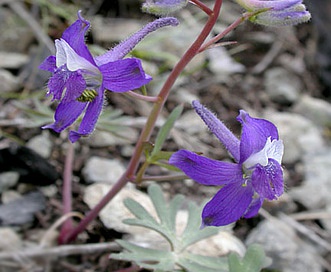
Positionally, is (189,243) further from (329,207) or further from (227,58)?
(227,58)

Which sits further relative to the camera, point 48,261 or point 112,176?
point 112,176

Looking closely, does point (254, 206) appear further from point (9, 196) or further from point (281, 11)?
point (9, 196)

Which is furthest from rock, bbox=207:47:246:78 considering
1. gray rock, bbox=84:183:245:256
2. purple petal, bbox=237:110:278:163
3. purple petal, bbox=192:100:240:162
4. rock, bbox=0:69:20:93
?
purple petal, bbox=237:110:278:163

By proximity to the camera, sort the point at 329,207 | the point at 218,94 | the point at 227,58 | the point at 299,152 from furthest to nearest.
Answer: the point at 227,58, the point at 218,94, the point at 299,152, the point at 329,207

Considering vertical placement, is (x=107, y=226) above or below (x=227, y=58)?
below

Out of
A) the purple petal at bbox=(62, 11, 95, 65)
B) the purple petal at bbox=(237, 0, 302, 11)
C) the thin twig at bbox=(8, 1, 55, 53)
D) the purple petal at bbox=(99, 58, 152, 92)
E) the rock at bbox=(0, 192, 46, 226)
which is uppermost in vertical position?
the purple petal at bbox=(237, 0, 302, 11)

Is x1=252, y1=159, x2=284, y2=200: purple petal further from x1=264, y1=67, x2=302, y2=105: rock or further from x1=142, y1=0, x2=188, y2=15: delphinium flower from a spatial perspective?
x1=264, y1=67, x2=302, y2=105: rock

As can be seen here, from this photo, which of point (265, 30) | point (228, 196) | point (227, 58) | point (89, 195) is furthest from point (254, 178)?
point (265, 30)
